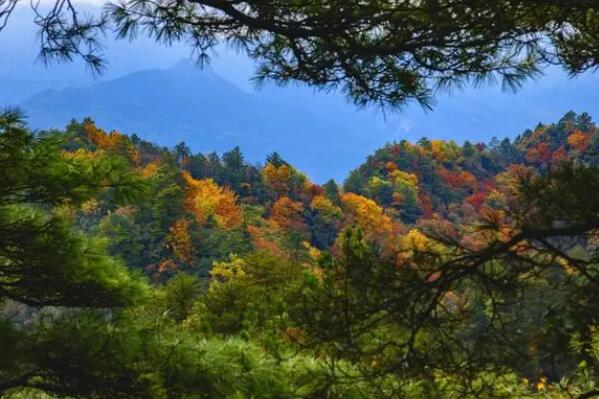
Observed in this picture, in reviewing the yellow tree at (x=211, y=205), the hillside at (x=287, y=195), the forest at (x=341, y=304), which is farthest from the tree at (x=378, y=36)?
the yellow tree at (x=211, y=205)

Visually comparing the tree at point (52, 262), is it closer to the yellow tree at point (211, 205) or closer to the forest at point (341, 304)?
the forest at point (341, 304)

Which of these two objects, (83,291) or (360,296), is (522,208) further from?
(83,291)

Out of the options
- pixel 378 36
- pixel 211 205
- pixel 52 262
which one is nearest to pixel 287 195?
pixel 211 205

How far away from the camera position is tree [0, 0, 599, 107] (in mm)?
3021

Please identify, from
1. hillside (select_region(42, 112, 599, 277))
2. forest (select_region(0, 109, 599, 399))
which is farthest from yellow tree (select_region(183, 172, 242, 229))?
forest (select_region(0, 109, 599, 399))

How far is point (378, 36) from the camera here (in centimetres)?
331

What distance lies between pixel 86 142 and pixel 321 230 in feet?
69.3

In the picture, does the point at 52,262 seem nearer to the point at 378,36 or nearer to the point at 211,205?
the point at 378,36

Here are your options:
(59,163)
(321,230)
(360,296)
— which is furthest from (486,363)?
(321,230)

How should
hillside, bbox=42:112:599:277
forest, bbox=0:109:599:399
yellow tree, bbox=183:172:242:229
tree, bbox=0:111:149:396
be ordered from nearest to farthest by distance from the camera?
forest, bbox=0:109:599:399 → tree, bbox=0:111:149:396 → hillside, bbox=42:112:599:277 → yellow tree, bbox=183:172:242:229

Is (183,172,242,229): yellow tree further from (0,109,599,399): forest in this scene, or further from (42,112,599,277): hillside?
(0,109,599,399): forest

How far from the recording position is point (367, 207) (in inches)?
2148

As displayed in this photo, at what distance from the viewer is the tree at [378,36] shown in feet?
9.91

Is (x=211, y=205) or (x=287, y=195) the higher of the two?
(x=287, y=195)
